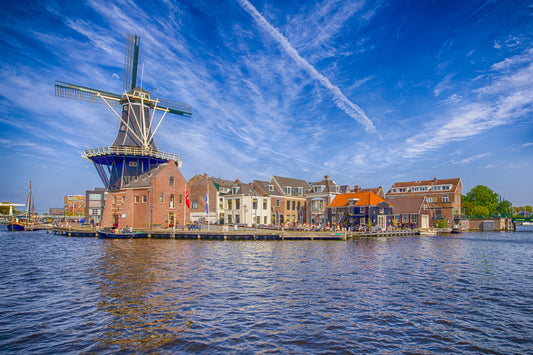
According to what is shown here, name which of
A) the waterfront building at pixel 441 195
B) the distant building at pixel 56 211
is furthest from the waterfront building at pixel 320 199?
the distant building at pixel 56 211

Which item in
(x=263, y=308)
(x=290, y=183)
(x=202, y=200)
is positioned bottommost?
(x=263, y=308)

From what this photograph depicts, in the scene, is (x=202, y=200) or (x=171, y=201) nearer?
(x=171, y=201)

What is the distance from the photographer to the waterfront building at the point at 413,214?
78500mm

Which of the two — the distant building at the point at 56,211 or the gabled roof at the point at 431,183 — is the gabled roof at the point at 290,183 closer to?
the gabled roof at the point at 431,183

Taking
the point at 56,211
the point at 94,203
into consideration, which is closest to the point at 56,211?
the point at 56,211

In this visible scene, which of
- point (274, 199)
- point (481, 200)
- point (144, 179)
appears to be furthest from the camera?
point (481, 200)

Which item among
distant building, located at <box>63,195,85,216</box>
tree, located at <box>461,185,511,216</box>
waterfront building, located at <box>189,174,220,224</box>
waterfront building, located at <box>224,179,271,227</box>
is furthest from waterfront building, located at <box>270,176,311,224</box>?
distant building, located at <box>63,195,85,216</box>

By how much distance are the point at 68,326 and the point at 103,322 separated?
1.30 meters

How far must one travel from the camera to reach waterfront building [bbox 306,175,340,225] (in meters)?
75.1

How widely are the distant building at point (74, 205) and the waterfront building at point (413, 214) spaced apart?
14284cm

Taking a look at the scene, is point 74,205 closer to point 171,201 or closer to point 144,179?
point 144,179

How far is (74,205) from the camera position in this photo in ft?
542

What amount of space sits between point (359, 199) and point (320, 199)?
30.4 ft

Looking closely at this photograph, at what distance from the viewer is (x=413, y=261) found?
31859mm
